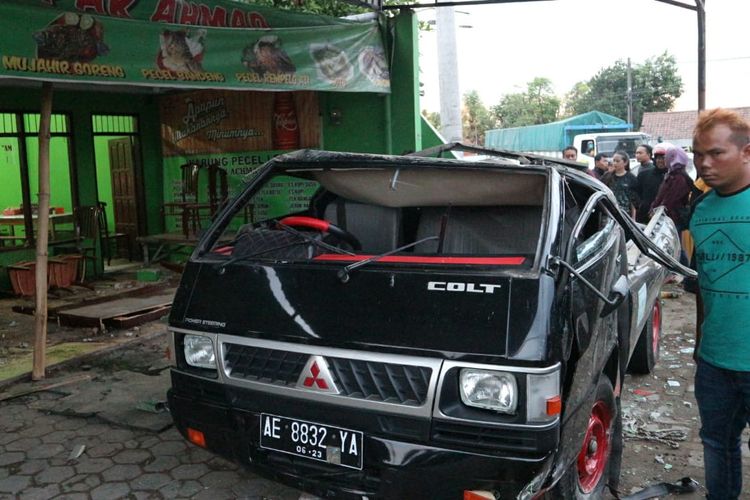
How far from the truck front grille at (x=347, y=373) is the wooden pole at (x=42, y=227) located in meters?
2.89

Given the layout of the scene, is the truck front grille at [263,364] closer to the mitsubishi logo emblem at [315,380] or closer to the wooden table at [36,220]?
the mitsubishi logo emblem at [315,380]

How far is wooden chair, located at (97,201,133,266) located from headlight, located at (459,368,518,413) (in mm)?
8258

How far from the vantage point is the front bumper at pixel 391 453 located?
231 centimetres

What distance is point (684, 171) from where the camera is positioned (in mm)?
→ 7949

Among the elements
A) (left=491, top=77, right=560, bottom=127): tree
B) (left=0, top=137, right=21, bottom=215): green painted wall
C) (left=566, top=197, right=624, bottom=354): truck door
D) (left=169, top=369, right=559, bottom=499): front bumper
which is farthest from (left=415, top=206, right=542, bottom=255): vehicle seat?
(left=491, top=77, right=560, bottom=127): tree

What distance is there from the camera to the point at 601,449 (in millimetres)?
3227

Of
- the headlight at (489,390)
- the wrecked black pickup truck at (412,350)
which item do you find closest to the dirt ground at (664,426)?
the wrecked black pickup truck at (412,350)

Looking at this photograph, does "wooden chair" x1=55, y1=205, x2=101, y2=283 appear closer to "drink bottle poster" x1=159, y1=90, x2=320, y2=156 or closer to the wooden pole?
"drink bottle poster" x1=159, y1=90, x2=320, y2=156

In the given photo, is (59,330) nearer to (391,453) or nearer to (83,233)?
(83,233)

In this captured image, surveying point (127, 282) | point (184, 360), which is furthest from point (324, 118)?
point (184, 360)

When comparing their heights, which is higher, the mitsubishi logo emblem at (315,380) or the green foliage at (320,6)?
the green foliage at (320,6)

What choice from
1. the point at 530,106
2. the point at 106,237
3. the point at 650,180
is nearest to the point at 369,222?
the point at 650,180

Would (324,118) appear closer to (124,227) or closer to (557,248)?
(124,227)

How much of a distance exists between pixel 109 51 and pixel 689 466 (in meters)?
5.23
